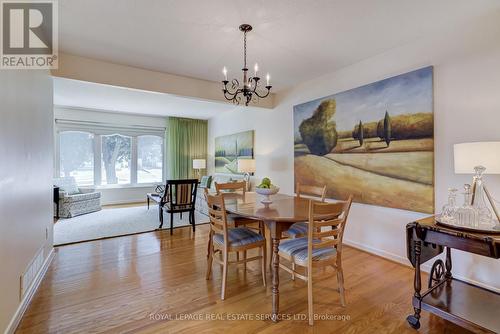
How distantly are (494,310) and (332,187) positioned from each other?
203cm

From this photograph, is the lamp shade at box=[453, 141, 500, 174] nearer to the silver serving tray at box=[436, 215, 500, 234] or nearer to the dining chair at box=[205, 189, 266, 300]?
the silver serving tray at box=[436, 215, 500, 234]

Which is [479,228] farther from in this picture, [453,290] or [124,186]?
[124,186]

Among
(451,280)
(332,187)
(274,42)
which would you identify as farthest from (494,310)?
(274,42)

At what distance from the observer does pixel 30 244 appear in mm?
2141

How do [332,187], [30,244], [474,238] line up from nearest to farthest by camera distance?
[474,238] → [30,244] → [332,187]

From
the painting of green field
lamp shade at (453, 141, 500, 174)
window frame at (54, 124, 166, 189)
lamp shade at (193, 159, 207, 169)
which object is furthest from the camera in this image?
lamp shade at (193, 159, 207, 169)

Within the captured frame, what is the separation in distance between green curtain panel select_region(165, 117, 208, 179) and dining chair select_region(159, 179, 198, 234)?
287 cm

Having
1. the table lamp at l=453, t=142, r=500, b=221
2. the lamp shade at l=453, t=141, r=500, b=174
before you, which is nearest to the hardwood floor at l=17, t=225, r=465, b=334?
the table lamp at l=453, t=142, r=500, b=221

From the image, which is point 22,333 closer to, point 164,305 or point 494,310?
point 164,305

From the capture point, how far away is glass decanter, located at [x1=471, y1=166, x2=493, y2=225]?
5.49ft

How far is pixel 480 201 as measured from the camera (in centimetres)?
175

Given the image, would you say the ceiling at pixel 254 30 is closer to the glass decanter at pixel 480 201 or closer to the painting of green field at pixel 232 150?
the glass decanter at pixel 480 201

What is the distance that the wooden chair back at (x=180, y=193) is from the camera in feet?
13.8

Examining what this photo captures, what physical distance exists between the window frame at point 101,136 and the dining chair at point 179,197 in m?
3.08
